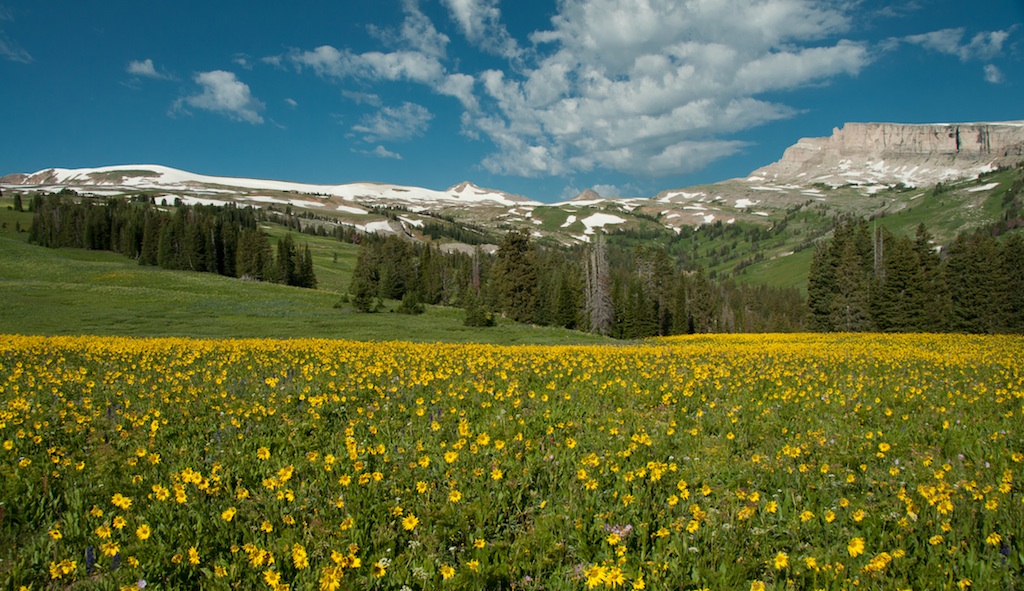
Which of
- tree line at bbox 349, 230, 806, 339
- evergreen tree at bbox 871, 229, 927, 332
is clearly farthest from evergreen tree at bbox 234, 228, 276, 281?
evergreen tree at bbox 871, 229, 927, 332

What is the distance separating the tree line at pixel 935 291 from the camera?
55.1m

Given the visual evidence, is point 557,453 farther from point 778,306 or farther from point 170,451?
point 778,306

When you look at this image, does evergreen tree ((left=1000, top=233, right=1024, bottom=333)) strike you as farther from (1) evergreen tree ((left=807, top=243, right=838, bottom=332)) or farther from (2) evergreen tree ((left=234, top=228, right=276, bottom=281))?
(2) evergreen tree ((left=234, top=228, right=276, bottom=281))

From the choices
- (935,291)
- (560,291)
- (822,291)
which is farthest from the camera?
(560,291)

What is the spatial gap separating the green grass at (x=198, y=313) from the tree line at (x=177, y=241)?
815 inches

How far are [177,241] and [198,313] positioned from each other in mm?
67219

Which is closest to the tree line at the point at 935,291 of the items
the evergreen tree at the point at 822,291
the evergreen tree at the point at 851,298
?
the evergreen tree at the point at 851,298

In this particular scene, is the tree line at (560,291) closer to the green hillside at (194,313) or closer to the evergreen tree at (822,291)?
the green hillside at (194,313)

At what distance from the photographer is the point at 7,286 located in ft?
197

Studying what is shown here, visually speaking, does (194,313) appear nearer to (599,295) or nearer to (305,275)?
(599,295)

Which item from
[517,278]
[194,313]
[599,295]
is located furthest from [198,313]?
[599,295]

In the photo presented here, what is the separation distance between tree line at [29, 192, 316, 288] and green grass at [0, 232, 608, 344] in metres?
20.7

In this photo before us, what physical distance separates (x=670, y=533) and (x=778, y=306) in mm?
158087

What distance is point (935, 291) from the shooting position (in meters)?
57.8
